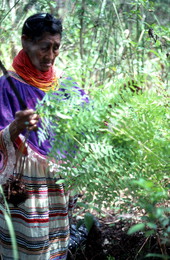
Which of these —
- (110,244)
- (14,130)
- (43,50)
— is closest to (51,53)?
(43,50)

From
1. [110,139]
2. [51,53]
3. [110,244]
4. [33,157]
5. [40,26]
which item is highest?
[40,26]

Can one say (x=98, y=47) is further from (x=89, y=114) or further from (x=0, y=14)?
(x=89, y=114)

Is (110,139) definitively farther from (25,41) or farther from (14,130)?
(25,41)

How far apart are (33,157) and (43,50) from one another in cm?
59

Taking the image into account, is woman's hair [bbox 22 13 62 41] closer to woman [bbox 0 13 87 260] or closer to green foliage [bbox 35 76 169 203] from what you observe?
woman [bbox 0 13 87 260]

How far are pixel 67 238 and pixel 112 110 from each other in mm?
996

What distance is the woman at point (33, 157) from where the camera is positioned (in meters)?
1.79

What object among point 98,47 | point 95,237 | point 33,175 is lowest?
point 95,237

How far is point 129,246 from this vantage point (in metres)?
2.00

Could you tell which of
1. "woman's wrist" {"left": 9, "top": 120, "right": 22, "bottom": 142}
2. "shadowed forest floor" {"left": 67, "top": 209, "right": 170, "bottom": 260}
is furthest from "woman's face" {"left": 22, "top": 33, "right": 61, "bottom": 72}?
"shadowed forest floor" {"left": 67, "top": 209, "right": 170, "bottom": 260}

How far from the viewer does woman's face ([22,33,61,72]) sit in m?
1.81

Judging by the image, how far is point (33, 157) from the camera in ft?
5.93

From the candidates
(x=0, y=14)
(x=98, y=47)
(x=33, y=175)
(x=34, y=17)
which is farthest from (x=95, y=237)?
(x=0, y=14)

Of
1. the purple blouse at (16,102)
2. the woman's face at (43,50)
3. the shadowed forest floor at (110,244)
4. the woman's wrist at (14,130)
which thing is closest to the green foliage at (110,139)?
the woman's wrist at (14,130)
